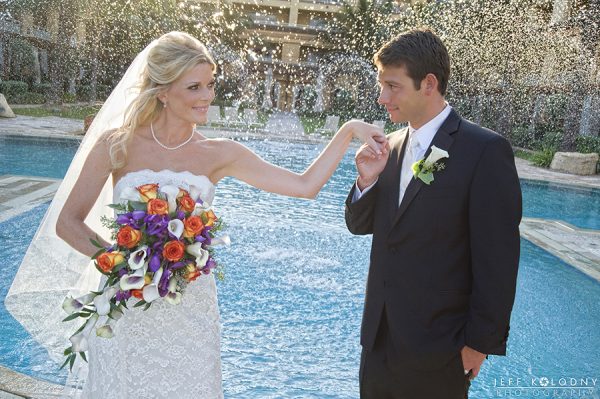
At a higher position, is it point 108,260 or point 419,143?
point 419,143

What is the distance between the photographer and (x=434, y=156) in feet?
8.10

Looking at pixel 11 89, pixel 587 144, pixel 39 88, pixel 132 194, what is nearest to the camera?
pixel 132 194

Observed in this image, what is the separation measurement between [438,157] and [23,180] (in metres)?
10.8

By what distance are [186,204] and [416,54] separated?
1.20 meters

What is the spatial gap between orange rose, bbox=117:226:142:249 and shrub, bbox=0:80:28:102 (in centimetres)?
2857

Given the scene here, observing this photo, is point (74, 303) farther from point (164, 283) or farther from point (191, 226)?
point (191, 226)

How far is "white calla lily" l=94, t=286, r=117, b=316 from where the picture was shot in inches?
98.7

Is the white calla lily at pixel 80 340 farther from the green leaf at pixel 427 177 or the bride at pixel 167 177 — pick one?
the green leaf at pixel 427 177

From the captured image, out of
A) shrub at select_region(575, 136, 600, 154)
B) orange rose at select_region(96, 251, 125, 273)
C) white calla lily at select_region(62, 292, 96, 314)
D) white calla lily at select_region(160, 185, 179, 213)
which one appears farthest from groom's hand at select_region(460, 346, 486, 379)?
shrub at select_region(575, 136, 600, 154)

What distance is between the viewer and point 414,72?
100 inches

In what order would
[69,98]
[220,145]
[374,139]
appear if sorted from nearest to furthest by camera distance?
[374,139] → [220,145] → [69,98]

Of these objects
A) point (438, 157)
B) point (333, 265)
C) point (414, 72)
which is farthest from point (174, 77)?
point (333, 265)

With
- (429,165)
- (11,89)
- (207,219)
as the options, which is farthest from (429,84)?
(11,89)

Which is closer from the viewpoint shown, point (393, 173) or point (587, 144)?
point (393, 173)
